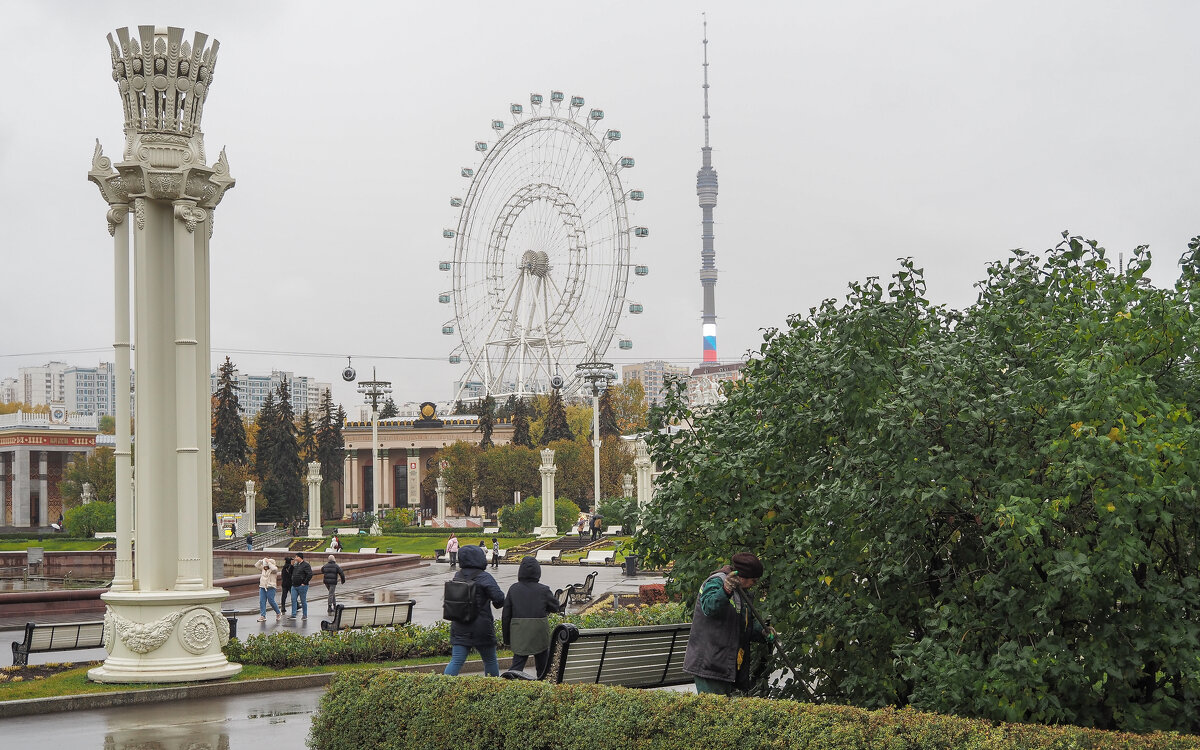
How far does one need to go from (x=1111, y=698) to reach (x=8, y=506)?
117963 millimetres

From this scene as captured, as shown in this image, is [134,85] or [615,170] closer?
[134,85]

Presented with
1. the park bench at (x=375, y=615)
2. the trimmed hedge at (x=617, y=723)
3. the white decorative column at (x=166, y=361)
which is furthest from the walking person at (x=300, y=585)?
the trimmed hedge at (x=617, y=723)

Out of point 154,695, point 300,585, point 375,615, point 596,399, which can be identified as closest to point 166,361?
point 154,695

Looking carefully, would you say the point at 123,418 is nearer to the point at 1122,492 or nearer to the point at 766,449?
the point at 766,449

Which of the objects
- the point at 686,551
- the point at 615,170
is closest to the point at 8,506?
the point at 615,170

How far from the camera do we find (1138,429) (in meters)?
7.20

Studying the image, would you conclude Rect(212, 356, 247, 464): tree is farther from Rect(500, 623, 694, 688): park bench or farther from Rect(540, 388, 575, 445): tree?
Rect(500, 623, 694, 688): park bench

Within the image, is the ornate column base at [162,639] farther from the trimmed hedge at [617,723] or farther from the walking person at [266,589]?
the walking person at [266,589]

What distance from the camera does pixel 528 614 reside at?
11180mm

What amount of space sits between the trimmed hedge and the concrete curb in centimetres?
360

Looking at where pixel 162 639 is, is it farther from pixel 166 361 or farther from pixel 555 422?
pixel 555 422

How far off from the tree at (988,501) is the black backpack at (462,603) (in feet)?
9.13

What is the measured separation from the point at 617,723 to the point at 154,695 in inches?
317

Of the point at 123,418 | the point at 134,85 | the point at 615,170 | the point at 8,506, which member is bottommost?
the point at 8,506
